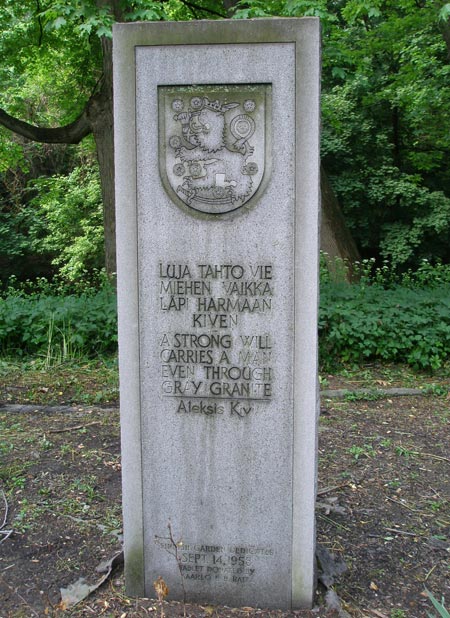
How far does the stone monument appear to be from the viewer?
2617 mm

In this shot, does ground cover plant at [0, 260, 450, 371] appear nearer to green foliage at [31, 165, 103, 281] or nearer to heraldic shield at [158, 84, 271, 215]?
heraldic shield at [158, 84, 271, 215]

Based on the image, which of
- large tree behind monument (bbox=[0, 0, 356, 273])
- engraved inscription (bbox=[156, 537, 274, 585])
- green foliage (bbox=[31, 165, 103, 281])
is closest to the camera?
engraved inscription (bbox=[156, 537, 274, 585])

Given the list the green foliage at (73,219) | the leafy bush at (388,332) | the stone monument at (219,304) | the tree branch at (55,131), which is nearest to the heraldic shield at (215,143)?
the stone monument at (219,304)

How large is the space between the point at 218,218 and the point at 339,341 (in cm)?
454

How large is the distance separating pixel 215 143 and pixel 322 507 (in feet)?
7.94

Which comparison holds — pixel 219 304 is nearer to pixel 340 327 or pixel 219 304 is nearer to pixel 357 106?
pixel 340 327

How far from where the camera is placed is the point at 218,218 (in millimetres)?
2703

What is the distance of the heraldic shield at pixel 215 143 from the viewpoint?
262 cm

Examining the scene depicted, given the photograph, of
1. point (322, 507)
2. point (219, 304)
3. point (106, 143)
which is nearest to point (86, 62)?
point (106, 143)

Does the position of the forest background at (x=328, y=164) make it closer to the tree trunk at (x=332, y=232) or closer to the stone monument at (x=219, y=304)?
the tree trunk at (x=332, y=232)

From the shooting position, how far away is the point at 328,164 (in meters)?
14.4

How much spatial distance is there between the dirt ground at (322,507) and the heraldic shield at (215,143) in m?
1.93

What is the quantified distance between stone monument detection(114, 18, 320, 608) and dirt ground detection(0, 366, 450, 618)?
1.08 ft

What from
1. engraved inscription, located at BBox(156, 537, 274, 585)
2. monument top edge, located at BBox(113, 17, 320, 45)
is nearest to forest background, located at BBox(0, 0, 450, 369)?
engraved inscription, located at BBox(156, 537, 274, 585)
